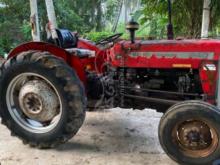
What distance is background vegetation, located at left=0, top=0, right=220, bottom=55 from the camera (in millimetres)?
7773

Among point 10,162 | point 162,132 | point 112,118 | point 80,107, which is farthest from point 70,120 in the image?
point 112,118

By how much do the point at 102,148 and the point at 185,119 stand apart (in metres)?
1.10

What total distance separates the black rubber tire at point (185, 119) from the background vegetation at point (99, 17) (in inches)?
89.1

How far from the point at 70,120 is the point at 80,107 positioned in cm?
18

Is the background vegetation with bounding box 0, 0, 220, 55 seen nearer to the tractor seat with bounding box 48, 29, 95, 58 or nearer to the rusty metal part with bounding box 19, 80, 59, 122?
the tractor seat with bounding box 48, 29, 95, 58

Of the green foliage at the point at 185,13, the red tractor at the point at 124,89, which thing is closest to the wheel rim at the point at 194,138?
the red tractor at the point at 124,89

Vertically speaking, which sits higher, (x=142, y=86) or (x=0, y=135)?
(x=142, y=86)

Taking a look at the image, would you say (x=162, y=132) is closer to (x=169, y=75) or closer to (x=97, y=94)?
(x=169, y=75)

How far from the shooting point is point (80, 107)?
12.8 feet

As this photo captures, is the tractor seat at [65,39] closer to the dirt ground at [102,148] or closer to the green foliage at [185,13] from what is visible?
the dirt ground at [102,148]

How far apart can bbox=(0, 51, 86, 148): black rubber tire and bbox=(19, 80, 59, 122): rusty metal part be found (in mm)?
186

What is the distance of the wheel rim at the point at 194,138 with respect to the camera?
354 cm

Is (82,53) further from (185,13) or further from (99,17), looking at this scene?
(99,17)

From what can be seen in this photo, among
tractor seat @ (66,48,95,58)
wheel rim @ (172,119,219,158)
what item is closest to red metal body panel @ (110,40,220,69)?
tractor seat @ (66,48,95,58)
